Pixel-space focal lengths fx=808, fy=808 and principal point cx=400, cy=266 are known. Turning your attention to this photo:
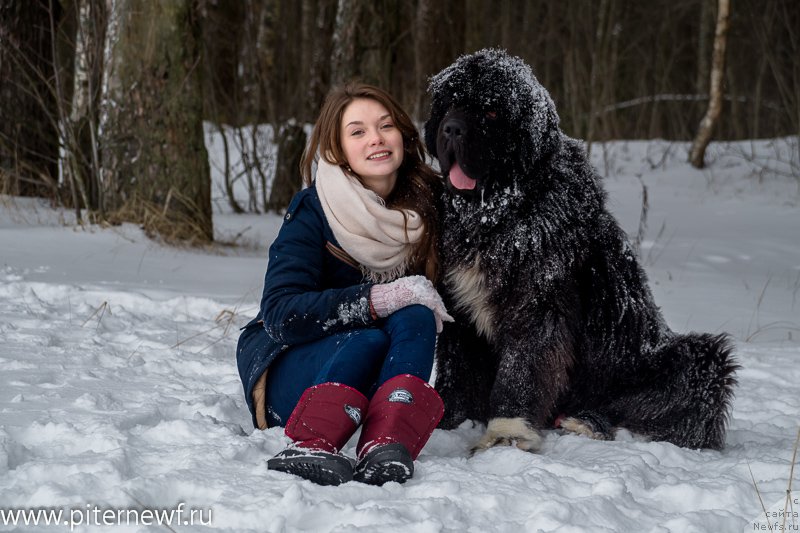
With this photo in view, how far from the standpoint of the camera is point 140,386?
2863 mm

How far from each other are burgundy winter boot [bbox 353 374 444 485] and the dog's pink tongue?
0.71 metres

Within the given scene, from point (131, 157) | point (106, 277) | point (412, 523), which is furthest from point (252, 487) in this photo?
point (131, 157)

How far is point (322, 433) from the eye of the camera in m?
2.14

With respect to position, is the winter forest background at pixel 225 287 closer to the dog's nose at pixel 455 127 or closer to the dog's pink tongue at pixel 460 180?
the dog's pink tongue at pixel 460 180

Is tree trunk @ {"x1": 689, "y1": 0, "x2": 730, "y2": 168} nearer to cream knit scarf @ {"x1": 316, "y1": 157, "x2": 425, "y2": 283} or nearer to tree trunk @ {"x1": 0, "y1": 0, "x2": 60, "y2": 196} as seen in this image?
tree trunk @ {"x1": 0, "y1": 0, "x2": 60, "y2": 196}

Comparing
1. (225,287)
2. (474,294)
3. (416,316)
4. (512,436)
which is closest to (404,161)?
(474,294)

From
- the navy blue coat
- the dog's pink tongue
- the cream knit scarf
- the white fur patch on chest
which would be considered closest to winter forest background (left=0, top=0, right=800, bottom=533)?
the navy blue coat

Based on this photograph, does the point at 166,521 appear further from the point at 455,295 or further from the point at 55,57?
the point at 55,57

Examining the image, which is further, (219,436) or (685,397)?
(685,397)

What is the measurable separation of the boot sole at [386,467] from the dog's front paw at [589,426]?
35.3 inches

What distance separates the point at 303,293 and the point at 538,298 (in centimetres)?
75

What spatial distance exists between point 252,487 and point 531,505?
0.65 meters

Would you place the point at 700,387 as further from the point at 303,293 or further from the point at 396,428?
the point at 303,293

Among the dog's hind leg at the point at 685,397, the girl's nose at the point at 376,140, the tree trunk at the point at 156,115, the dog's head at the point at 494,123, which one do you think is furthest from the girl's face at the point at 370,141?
the tree trunk at the point at 156,115
